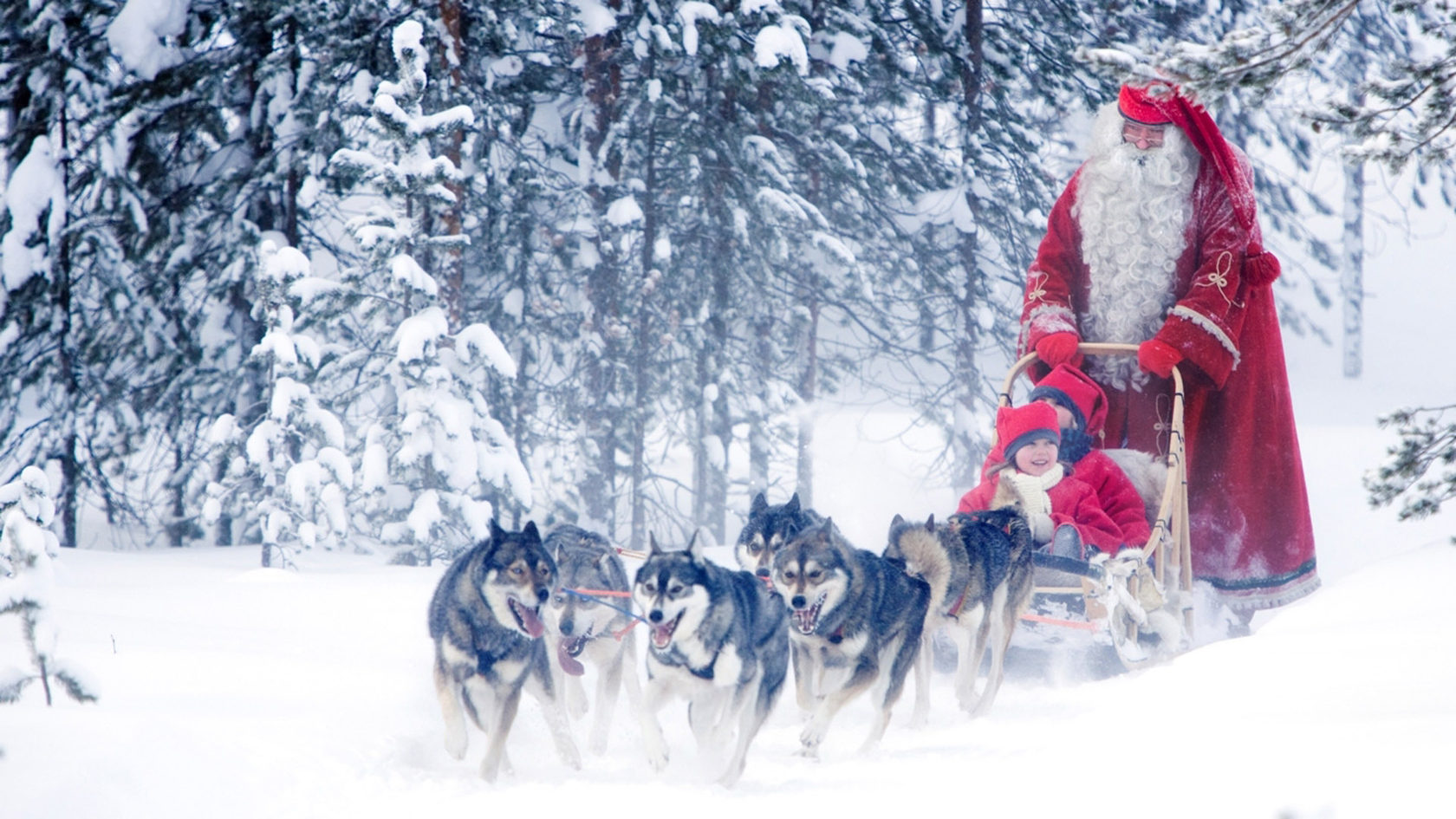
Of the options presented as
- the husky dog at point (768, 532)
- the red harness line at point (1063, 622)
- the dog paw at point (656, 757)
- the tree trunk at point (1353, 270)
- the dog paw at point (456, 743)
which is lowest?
the dog paw at point (656, 757)

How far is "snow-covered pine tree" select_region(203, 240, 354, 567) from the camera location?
795 cm

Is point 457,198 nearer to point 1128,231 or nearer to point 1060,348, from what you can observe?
point 1060,348

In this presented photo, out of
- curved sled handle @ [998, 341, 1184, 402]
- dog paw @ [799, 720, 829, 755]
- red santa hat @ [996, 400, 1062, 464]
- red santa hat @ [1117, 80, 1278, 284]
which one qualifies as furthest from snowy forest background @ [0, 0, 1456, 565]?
dog paw @ [799, 720, 829, 755]

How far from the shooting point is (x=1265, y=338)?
6.72 meters

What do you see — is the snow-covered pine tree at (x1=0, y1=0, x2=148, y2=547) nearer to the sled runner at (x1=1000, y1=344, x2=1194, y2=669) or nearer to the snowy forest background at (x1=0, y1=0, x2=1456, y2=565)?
the snowy forest background at (x1=0, y1=0, x2=1456, y2=565)

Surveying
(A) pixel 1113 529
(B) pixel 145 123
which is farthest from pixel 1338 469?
(B) pixel 145 123

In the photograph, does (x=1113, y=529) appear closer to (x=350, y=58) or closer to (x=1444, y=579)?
(x=1444, y=579)

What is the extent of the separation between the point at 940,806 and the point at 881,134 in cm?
895

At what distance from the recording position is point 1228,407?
6.84 meters

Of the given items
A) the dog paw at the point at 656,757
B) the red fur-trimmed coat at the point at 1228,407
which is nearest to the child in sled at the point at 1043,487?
the red fur-trimmed coat at the point at 1228,407

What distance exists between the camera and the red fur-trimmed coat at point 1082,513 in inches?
234

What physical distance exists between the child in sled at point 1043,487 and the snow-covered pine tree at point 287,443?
4.87 m

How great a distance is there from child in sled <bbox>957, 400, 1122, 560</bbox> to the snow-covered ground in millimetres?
729

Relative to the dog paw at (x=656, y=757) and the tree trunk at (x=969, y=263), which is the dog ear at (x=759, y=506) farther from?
the tree trunk at (x=969, y=263)
